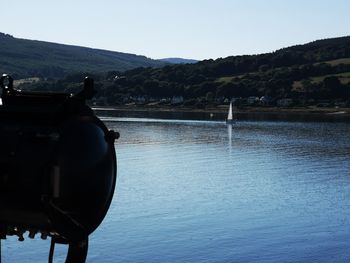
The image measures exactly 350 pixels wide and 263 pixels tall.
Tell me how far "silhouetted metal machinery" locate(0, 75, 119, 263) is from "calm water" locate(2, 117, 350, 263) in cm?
2819

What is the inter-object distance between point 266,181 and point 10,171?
215 feet

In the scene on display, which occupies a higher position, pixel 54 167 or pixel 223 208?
pixel 54 167

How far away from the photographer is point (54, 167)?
22.9 ft

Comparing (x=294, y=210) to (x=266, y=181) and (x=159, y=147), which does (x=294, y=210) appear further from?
(x=159, y=147)

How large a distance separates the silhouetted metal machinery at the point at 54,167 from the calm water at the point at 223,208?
28.2 meters

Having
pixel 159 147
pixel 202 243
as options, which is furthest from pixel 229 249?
pixel 159 147

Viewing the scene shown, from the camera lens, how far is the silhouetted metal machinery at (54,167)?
697 centimetres

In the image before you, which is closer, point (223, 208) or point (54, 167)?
point (54, 167)

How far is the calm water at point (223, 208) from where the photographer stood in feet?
125

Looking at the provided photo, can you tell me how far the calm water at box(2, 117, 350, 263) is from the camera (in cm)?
3816

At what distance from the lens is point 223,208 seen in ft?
174

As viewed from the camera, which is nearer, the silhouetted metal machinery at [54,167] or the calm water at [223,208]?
the silhouetted metal machinery at [54,167]

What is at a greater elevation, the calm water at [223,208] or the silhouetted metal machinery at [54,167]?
the silhouetted metal machinery at [54,167]

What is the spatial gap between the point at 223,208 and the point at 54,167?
46.7 metres
